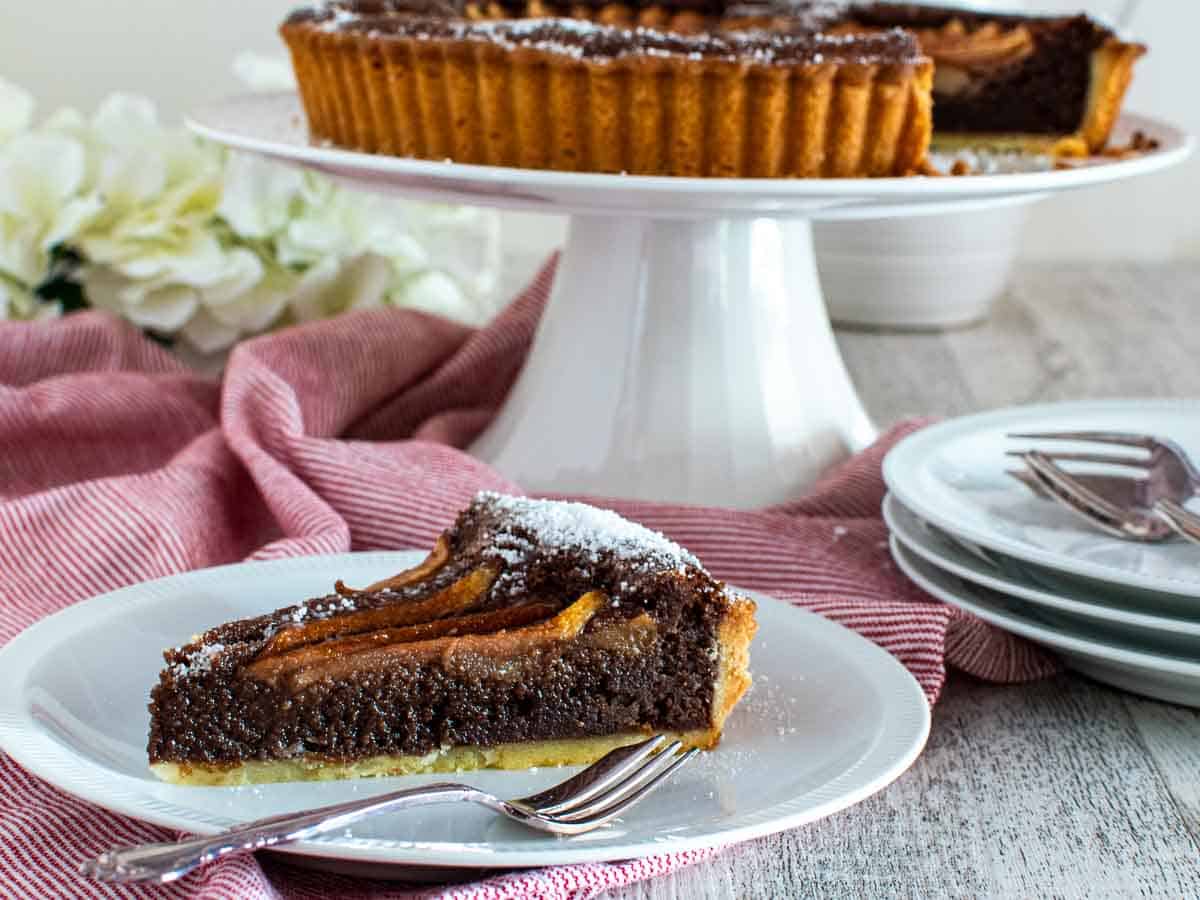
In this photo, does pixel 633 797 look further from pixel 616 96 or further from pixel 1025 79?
pixel 1025 79

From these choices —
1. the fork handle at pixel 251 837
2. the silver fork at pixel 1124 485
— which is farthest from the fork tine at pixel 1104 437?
the fork handle at pixel 251 837

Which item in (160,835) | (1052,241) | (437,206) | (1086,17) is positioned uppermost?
(1086,17)

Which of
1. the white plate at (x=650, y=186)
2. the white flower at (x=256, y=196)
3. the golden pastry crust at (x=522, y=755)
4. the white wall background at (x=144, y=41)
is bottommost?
the white wall background at (x=144, y=41)

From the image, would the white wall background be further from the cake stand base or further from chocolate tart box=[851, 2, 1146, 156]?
the cake stand base

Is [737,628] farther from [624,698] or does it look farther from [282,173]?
[282,173]

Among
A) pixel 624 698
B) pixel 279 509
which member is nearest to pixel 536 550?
pixel 624 698

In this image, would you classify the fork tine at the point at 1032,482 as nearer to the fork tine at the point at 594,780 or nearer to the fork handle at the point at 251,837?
the fork tine at the point at 594,780
